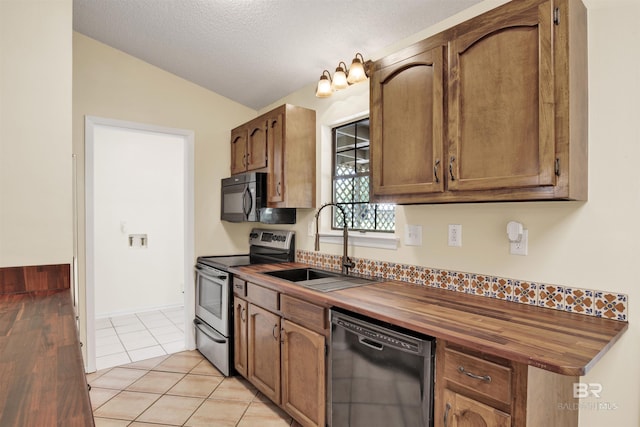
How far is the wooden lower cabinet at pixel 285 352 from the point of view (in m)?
1.87

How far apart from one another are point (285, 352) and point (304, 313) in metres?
0.35

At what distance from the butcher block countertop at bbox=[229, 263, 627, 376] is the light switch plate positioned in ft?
0.92

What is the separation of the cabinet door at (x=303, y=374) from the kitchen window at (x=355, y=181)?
36.7 inches

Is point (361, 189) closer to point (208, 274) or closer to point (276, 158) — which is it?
point (276, 158)

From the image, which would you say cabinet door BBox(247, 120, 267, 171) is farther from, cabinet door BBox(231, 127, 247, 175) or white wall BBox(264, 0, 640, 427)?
white wall BBox(264, 0, 640, 427)

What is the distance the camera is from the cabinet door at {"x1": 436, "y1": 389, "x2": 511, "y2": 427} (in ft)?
3.71

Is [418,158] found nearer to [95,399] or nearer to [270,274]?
[270,274]

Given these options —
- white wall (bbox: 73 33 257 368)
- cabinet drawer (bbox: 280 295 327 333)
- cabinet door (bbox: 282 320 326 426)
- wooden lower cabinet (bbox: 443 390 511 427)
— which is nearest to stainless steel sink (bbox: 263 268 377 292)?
cabinet drawer (bbox: 280 295 327 333)

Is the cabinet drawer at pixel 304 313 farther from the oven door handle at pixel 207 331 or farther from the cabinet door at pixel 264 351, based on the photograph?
the oven door handle at pixel 207 331

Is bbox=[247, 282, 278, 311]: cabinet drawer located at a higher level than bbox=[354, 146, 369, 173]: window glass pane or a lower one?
lower

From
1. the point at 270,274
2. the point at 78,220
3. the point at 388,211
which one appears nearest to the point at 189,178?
the point at 78,220

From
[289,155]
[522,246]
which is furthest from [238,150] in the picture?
[522,246]

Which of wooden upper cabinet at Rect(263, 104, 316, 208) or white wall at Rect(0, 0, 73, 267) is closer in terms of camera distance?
white wall at Rect(0, 0, 73, 267)

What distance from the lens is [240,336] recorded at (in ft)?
Answer: 8.69
